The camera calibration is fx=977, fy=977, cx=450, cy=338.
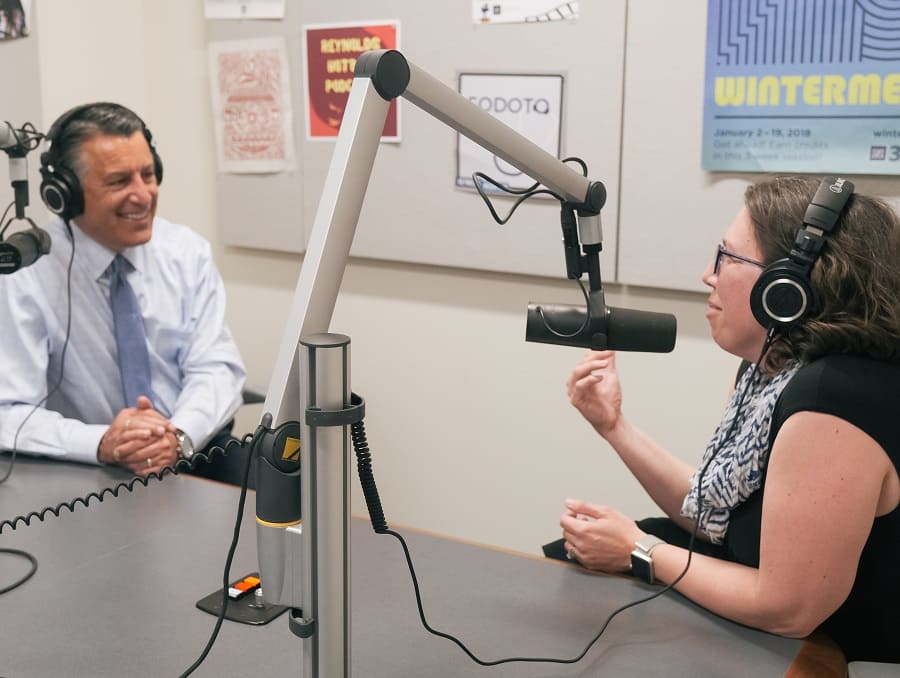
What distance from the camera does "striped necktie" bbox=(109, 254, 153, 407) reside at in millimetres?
2184

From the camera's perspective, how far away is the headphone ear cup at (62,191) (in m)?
2.08

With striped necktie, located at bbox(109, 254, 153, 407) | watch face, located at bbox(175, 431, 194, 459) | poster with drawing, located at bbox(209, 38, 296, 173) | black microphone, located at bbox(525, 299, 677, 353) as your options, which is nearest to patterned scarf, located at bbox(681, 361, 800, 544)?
black microphone, located at bbox(525, 299, 677, 353)

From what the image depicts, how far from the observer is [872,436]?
1160 mm

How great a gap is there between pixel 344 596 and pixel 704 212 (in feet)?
5.28

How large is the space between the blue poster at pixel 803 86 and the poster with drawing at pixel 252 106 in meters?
1.25

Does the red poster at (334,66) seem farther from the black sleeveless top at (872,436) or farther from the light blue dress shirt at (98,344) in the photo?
the black sleeveless top at (872,436)

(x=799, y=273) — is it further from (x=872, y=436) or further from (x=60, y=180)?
(x=60, y=180)

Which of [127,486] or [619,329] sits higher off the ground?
[619,329]

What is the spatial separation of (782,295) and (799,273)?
0.03 meters

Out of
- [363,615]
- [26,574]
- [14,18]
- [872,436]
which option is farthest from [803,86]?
[14,18]

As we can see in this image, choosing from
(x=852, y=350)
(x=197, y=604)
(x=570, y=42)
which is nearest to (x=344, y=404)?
(x=197, y=604)

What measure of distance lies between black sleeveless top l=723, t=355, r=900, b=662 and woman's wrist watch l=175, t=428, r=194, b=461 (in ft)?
3.77

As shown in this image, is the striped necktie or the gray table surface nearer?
the gray table surface

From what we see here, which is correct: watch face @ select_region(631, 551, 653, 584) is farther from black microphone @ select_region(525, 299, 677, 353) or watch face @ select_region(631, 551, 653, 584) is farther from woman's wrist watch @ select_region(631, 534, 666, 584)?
black microphone @ select_region(525, 299, 677, 353)
